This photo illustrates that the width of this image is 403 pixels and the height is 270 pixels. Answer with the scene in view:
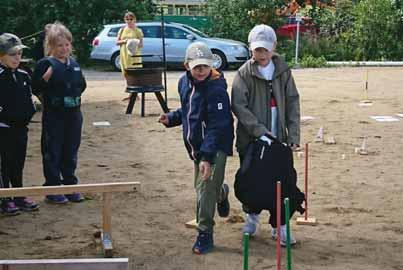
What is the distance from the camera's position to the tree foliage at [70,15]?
82.7ft

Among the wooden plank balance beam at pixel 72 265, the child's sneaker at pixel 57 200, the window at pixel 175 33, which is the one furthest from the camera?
the window at pixel 175 33

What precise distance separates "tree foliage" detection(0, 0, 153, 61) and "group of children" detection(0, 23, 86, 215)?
18.6m

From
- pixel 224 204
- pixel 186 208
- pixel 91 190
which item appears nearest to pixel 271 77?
pixel 224 204

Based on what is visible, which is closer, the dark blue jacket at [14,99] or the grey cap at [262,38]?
the grey cap at [262,38]

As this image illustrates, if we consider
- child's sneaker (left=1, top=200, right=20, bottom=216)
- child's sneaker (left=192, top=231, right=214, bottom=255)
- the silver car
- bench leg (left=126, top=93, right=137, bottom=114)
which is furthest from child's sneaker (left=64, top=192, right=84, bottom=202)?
the silver car

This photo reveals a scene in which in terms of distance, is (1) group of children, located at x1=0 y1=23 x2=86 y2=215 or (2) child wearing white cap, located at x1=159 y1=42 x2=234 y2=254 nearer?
A: (2) child wearing white cap, located at x1=159 y1=42 x2=234 y2=254

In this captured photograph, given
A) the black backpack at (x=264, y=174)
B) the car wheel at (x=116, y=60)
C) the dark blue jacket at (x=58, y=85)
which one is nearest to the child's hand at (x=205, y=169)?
the black backpack at (x=264, y=174)

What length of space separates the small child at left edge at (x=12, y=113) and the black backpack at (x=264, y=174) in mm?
2134

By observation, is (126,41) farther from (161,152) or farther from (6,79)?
(6,79)

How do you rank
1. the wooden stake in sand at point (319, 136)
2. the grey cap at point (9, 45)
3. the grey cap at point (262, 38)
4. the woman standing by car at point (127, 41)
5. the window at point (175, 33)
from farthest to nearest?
the window at point (175, 33) < the woman standing by car at point (127, 41) < the wooden stake in sand at point (319, 136) < the grey cap at point (9, 45) < the grey cap at point (262, 38)

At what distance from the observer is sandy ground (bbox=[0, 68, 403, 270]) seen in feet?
18.2

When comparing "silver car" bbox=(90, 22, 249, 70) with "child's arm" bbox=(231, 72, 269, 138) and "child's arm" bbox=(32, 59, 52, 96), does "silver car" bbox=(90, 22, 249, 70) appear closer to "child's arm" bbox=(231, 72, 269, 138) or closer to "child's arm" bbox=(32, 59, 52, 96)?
"child's arm" bbox=(32, 59, 52, 96)

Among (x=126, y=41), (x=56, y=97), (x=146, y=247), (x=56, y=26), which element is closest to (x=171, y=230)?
(x=146, y=247)

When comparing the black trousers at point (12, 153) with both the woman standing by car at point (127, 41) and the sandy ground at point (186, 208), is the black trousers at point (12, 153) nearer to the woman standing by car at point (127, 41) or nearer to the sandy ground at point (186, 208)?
the sandy ground at point (186, 208)
